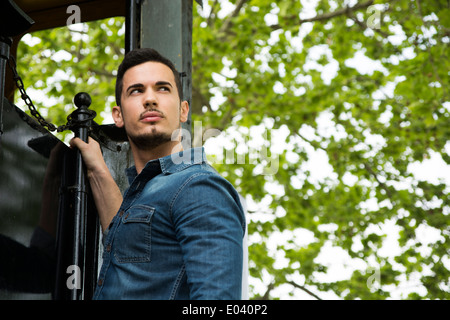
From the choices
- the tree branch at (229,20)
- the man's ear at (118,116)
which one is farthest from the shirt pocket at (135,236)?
the tree branch at (229,20)

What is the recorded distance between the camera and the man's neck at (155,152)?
2645mm

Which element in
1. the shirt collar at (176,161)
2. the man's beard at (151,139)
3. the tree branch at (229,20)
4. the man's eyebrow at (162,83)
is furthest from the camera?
the tree branch at (229,20)

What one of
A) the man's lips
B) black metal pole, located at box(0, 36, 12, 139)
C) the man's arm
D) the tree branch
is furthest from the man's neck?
the tree branch

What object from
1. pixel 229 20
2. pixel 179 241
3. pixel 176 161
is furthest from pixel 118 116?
pixel 229 20

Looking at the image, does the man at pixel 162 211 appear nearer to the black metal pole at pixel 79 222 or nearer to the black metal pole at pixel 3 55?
the black metal pole at pixel 79 222

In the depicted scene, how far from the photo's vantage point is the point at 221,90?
40.5 ft

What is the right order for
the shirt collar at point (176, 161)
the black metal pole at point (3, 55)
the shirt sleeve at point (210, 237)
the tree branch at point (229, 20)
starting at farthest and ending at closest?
the tree branch at point (229, 20) < the shirt collar at point (176, 161) < the black metal pole at point (3, 55) < the shirt sleeve at point (210, 237)

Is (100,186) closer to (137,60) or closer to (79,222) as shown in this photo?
(79,222)

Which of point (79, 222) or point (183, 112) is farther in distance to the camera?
point (183, 112)

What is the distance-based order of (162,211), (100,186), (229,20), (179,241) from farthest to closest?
(229,20) < (100,186) < (162,211) < (179,241)

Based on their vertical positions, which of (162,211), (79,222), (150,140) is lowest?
(162,211)

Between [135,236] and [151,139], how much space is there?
0.49m

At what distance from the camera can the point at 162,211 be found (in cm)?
225

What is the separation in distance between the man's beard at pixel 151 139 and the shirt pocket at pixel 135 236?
0.35 meters
